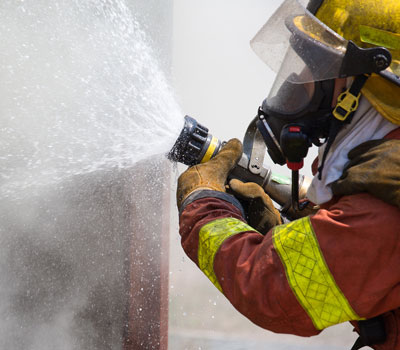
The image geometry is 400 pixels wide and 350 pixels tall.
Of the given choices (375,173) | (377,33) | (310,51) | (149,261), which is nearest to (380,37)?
(377,33)

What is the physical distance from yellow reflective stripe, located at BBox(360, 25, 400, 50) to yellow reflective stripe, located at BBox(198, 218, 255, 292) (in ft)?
2.00

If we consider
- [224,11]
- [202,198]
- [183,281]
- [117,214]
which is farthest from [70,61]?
[224,11]

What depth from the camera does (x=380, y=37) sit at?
4.24ft

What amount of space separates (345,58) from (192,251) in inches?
26.8

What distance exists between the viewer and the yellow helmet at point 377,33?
1282mm

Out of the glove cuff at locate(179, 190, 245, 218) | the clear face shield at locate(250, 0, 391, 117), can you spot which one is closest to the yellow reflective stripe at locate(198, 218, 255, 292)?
the glove cuff at locate(179, 190, 245, 218)

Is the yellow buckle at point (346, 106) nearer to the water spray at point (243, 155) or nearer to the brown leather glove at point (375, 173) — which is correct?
the brown leather glove at point (375, 173)

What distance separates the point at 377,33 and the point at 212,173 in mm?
675

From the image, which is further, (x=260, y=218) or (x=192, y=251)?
(x=260, y=218)

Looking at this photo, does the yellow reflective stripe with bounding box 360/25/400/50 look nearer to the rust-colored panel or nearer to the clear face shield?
the clear face shield

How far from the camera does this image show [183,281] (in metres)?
3.40

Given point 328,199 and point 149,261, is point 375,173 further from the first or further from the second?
point 149,261

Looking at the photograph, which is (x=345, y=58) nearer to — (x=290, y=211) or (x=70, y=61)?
(x=290, y=211)

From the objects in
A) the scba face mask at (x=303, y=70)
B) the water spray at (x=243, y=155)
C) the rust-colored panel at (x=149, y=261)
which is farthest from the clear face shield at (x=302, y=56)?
the rust-colored panel at (x=149, y=261)
